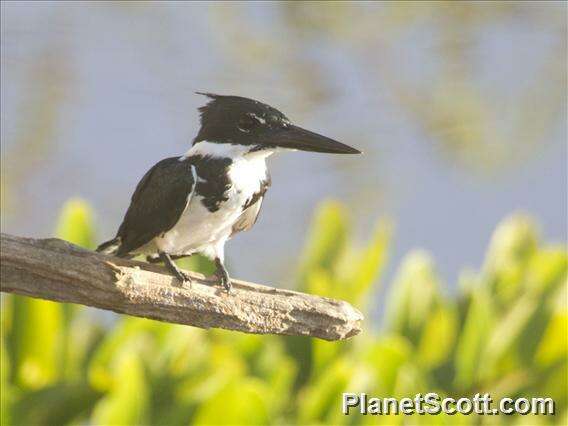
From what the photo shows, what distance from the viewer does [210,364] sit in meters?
3.74

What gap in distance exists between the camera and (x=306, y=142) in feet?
8.66

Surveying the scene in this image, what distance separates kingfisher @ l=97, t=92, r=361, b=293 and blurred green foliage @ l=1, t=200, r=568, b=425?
1.42 feet

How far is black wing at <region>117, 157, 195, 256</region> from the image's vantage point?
2.74 meters

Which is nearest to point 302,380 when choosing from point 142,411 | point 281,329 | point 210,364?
point 210,364

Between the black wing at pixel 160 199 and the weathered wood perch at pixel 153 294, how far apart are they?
0.33ft

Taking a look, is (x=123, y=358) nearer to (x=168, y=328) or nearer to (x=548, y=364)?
(x=168, y=328)

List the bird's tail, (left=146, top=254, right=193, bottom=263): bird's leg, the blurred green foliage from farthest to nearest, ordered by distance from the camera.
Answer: the blurred green foliage < (left=146, top=254, right=193, bottom=263): bird's leg < the bird's tail

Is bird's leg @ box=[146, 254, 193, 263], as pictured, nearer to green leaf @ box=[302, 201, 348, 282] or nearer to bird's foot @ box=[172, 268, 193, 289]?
bird's foot @ box=[172, 268, 193, 289]

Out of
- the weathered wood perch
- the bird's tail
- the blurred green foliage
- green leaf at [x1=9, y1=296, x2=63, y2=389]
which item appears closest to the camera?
the weathered wood perch

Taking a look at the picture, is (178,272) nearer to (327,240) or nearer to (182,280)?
(182,280)

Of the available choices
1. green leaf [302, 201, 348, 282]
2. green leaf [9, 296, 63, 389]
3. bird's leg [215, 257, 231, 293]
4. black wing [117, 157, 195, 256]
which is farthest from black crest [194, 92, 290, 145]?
green leaf [302, 201, 348, 282]

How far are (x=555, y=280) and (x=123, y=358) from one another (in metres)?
1.81

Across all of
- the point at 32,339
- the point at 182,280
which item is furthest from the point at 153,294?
the point at 32,339

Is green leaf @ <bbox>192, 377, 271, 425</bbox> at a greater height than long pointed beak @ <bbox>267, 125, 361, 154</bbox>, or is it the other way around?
long pointed beak @ <bbox>267, 125, 361, 154</bbox>
